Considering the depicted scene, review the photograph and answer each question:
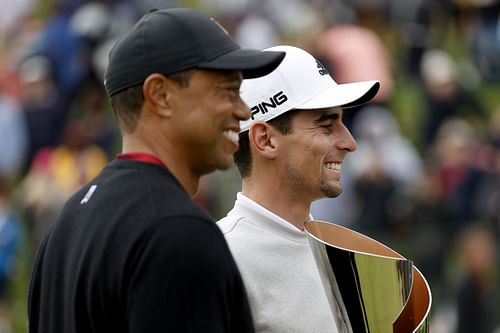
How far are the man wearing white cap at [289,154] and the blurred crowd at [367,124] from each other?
25.2ft

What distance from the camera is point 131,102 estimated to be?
10.8 feet

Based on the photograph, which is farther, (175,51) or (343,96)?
(343,96)

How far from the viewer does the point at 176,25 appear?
3.28 metres

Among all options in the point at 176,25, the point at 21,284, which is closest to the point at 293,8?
the point at 21,284

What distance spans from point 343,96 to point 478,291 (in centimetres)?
785

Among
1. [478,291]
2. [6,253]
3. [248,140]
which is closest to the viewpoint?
[248,140]

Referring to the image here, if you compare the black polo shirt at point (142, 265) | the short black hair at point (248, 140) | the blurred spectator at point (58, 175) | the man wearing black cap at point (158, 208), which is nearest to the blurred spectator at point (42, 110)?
the blurred spectator at point (58, 175)

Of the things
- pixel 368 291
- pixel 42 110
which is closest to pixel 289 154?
pixel 368 291

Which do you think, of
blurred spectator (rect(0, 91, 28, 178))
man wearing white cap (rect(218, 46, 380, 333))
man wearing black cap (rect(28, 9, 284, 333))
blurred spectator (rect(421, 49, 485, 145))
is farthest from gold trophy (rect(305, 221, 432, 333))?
blurred spectator (rect(0, 91, 28, 178))

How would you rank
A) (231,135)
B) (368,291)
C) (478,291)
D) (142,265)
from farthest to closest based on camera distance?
(478,291) < (368,291) < (231,135) < (142,265)

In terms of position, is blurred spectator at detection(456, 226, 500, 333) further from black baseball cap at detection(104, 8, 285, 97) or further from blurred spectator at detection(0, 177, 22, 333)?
black baseball cap at detection(104, 8, 285, 97)

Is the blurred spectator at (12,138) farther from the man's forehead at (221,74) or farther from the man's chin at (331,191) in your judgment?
the man's forehead at (221,74)

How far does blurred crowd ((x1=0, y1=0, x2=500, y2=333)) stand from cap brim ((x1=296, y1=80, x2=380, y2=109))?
303 inches

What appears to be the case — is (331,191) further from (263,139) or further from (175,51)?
(175,51)
